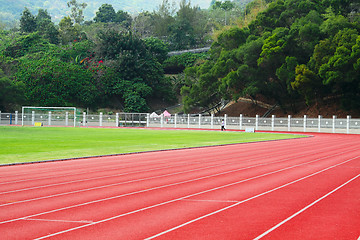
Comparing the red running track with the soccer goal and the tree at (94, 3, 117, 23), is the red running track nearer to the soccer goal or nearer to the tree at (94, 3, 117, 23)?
the soccer goal

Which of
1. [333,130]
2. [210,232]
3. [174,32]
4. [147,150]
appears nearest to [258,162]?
[147,150]

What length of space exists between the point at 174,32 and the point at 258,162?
8299cm

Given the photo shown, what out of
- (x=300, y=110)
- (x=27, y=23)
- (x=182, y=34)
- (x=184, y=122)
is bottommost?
(x=184, y=122)

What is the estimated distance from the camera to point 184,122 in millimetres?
55781

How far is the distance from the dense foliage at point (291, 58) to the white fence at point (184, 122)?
11.9ft

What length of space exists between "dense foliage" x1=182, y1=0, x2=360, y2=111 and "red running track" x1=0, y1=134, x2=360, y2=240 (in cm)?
3419

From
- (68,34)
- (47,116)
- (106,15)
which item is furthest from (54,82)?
(106,15)

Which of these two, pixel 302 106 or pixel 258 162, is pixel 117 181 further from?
pixel 302 106

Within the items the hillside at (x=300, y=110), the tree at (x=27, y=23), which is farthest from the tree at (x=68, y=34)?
the hillside at (x=300, y=110)

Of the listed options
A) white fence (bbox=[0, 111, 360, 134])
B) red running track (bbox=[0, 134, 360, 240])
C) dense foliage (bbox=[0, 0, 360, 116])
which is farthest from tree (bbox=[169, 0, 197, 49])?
red running track (bbox=[0, 134, 360, 240])

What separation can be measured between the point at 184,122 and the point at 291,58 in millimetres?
15112

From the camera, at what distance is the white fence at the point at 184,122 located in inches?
1855

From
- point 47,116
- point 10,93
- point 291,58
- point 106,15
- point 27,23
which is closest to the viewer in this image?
point 291,58

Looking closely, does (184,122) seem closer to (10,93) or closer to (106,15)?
(10,93)
